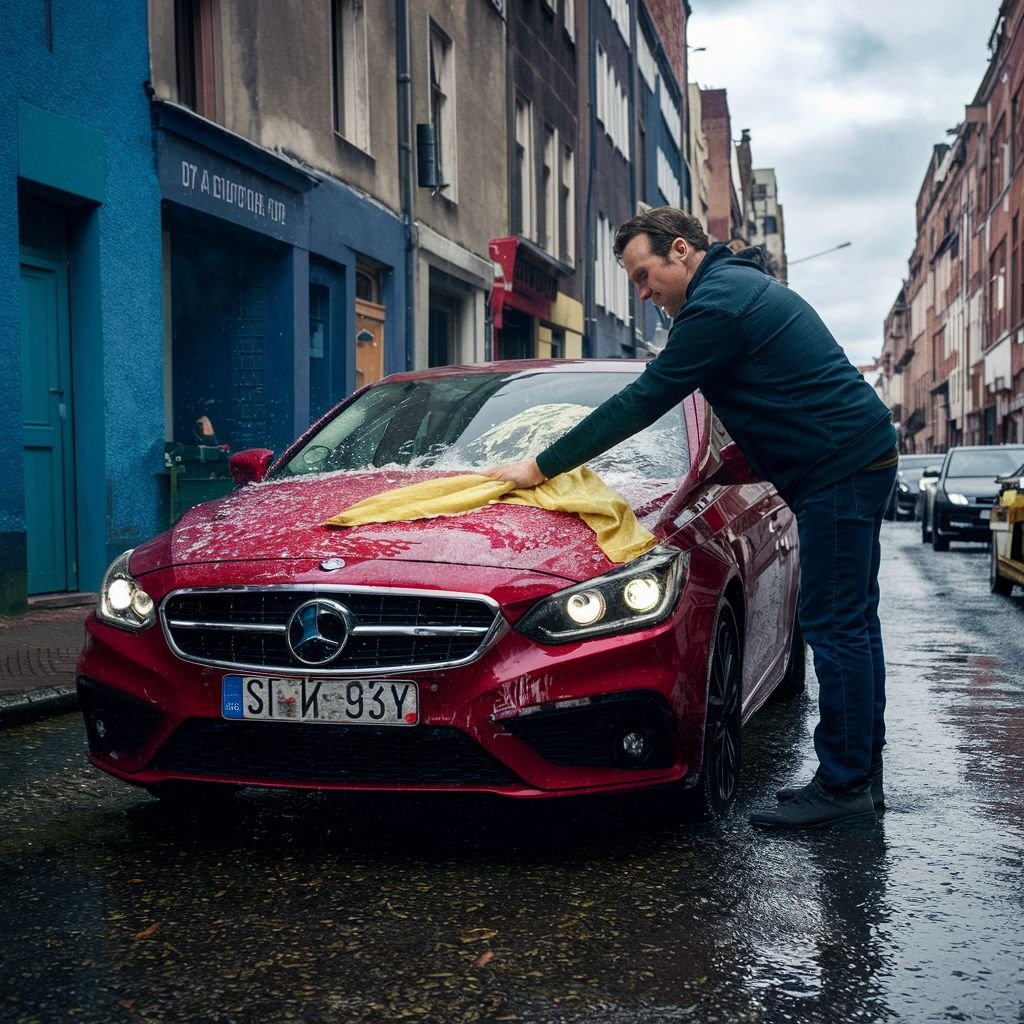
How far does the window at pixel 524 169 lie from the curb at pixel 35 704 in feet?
55.0

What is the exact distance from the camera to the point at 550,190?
2506cm

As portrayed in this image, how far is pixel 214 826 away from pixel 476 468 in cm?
149

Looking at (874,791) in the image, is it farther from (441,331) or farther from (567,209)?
(567,209)

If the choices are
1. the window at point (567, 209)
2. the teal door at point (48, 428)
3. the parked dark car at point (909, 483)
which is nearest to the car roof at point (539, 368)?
the teal door at point (48, 428)

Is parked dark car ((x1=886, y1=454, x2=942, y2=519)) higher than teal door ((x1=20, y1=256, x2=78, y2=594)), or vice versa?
teal door ((x1=20, y1=256, x2=78, y2=594))

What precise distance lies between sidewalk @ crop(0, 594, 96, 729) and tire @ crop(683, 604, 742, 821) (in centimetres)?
311

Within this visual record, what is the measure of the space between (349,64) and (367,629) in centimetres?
1279

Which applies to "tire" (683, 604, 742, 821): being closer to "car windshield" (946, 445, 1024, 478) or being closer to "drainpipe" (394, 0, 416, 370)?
"drainpipe" (394, 0, 416, 370)

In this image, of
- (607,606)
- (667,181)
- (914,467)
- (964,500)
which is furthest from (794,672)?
(667,181)

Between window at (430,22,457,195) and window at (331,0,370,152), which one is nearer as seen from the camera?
window at (331,0,370,152)

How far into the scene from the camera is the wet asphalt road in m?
2.86

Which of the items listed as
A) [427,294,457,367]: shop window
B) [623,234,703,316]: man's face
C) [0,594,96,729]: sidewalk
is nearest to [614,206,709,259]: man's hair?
[623,234,703,316]: man's face

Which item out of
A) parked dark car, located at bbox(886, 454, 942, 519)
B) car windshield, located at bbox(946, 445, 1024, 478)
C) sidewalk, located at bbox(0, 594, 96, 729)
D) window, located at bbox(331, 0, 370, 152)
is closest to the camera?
sidewalk, located at bbox(0, 594, 96, 729)

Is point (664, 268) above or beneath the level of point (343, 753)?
above
